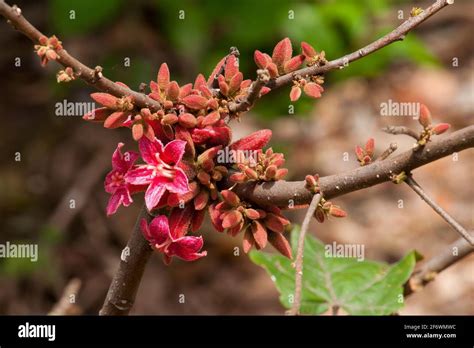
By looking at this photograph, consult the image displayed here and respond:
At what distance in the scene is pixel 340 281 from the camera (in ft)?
8.16

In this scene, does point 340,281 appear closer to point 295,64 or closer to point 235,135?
point 295,64

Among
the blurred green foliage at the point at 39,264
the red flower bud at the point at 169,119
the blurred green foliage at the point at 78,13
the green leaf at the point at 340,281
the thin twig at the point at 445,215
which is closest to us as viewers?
the thin twig at the point at 445,215

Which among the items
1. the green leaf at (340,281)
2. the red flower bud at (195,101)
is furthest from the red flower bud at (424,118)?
the green leaf at (340,281)

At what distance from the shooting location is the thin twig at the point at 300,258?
1.31 m

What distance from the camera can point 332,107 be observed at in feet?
20.0

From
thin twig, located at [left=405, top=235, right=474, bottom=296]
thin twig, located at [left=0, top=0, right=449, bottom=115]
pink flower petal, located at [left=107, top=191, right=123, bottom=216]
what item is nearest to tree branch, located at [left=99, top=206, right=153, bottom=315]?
pink flower petal, located at [left=107, top=191, right=123, bottom=216]

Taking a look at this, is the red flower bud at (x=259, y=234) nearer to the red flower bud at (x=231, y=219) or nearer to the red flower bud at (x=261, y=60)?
the red flower bud at (x=231, y=219)

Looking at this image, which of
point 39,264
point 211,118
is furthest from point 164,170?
point 39,264

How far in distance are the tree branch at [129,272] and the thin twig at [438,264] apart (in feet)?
3.16

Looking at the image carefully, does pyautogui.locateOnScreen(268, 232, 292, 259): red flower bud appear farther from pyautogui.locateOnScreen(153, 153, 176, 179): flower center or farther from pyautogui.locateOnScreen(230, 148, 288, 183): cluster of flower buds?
pyautogui.locateOnScreen(153, 153, 176, 179): flower center

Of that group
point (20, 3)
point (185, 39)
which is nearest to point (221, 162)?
point (185, 39)

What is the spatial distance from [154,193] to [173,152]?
0.10 metres

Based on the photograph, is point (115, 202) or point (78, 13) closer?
point (115, 202)
